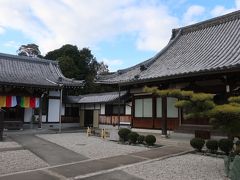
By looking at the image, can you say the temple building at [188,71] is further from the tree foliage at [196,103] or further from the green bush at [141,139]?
the tree foliage at [196,103]

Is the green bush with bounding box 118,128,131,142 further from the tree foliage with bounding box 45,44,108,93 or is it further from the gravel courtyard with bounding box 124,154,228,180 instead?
the tree foliage with bounding box 45,44,108,93

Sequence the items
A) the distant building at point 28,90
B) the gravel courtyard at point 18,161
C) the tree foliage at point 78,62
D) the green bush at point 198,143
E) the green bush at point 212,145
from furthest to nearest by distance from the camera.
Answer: the tree foliage at point 78,62, the distant building at point 28,90, the green bush at point 198,143, the green bush at point 212,145, the gravel courtyard at point 18,161

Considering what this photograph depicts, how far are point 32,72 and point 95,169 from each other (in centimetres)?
2163

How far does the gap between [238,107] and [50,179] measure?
17.9ft

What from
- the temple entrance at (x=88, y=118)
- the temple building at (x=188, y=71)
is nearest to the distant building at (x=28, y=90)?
the temple entrance at (x=88, y=118)

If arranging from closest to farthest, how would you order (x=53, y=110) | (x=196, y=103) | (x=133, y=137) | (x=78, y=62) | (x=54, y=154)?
Result: 1. (x=196, y=103)
2. (x=54, y=154)
3. (x=133, y=137)
4. (x=53, y=110)
5. (x=78, y=62)

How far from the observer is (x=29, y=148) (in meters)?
13.8

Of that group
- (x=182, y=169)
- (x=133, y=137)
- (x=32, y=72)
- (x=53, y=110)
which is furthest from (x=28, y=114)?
(x=182, y=169)

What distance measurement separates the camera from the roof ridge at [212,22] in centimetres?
1991

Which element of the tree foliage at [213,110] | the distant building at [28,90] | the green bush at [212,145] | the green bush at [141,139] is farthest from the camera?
the distant building at [28,90]

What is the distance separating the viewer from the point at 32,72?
1139 inches

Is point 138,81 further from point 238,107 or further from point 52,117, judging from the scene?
point 52,117

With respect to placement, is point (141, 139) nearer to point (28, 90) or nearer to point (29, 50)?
point (28, 90)

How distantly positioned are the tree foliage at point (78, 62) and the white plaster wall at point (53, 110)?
18.1m
